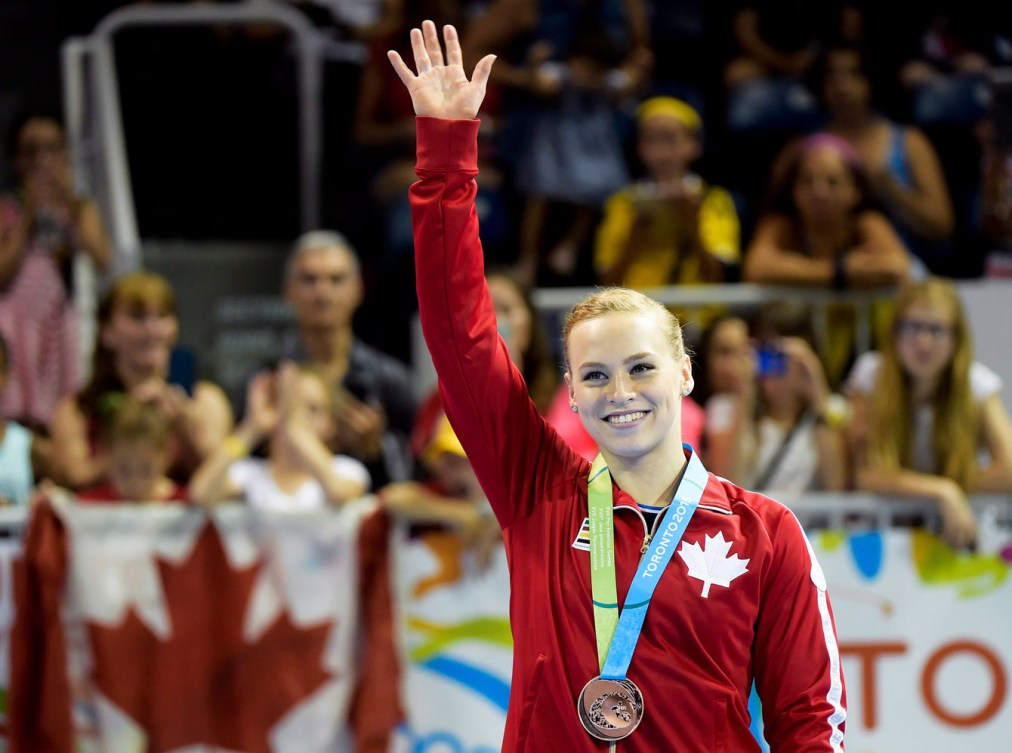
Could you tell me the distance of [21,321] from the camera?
6871mm

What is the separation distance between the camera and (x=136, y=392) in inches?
225

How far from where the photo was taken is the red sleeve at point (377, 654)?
16.7ft

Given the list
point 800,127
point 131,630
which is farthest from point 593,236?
point 131,630

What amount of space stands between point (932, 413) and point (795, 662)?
100 inches

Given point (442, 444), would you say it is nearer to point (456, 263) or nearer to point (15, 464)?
point (15, 464)

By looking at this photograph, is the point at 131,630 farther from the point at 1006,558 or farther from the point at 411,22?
the point at 411,22

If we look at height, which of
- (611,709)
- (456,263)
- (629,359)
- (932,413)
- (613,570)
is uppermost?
(456,263)

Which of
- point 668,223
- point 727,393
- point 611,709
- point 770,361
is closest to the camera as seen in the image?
point 611,709

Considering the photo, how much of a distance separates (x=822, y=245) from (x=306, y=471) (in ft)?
7.87

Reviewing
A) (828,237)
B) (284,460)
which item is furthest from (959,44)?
(284,460)

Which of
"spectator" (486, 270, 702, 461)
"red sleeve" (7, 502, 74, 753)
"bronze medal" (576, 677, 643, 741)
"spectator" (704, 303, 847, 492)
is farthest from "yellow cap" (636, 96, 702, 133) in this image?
"bronze medal" (576, 677, 643, 741)

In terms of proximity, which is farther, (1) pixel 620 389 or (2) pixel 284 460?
(2) pixel 284 460

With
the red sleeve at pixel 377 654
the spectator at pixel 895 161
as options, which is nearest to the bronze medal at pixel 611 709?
the red sleeve at pixel 377 654

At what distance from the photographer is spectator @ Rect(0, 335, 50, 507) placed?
5438mm
